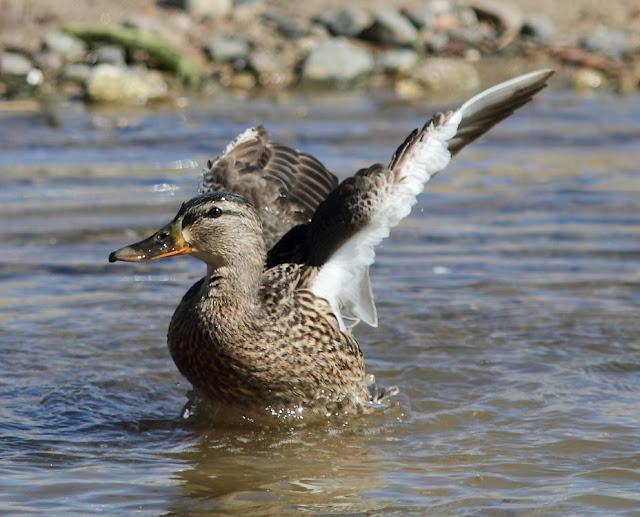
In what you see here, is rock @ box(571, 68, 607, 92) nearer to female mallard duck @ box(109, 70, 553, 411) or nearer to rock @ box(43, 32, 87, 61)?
rock @ box(43, 32, 87, 61)

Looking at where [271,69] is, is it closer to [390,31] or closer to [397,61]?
[397,61]

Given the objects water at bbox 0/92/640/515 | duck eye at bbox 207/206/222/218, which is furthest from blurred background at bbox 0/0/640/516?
duck eye at bbox 207/206/222/218

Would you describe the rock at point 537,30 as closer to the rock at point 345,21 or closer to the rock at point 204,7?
the rock at point 345,21

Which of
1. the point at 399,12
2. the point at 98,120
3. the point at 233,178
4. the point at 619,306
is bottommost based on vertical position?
the point at 619,306

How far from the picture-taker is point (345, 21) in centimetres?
1644

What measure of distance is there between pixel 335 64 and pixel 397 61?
2.60ft

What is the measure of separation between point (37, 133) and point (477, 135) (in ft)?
22.0

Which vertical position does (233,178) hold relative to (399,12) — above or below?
below

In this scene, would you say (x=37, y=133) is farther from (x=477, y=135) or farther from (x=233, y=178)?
(x=477, y=135)

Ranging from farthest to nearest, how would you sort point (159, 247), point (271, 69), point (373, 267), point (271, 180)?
point (271, 69), point (373, 267), point (271, 180), point (159, 247)

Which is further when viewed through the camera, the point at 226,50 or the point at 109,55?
the point at 226,50

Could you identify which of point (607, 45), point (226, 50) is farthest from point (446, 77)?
point (226, 50)

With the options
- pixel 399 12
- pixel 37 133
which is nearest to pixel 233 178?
pixel 37 133

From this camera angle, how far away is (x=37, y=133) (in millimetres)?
12375
